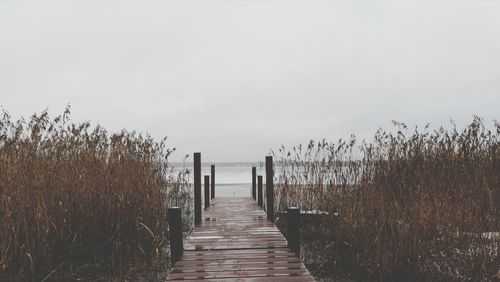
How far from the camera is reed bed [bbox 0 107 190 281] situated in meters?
4.48

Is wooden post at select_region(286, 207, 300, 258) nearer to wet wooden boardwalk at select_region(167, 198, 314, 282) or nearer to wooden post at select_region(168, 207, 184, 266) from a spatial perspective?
wet wooden boardwalk at select_region(167, 198, 314, 282)

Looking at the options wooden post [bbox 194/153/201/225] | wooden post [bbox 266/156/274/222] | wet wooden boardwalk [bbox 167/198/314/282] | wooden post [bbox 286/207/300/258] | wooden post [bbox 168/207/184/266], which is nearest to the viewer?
wet wooden boardwalk [bbox 167/198/314/282]

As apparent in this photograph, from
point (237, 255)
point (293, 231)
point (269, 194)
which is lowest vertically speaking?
point (237, 255)

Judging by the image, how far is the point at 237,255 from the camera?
4867 mm

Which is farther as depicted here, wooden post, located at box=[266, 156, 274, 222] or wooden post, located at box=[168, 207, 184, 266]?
wooden post, located at box=[266, 156, 274, 222]

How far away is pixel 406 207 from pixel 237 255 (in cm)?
218

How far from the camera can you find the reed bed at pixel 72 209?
448cm

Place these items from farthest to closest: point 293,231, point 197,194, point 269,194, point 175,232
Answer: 1. point 269,194
2. point 197,194
3. point 293,231
4. point 175,232

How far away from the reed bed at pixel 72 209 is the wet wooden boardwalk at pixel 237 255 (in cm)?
62

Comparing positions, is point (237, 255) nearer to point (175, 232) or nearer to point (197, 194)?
point (175, 232)

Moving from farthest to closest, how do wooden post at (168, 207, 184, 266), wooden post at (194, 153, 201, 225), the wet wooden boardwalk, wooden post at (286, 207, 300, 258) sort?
wooden post at (194, 153, 201, 225) < wooden post at (286, 207, 300, 258) < wooden post at (168, 207, 184, 266) < the wet wooden boardwalk

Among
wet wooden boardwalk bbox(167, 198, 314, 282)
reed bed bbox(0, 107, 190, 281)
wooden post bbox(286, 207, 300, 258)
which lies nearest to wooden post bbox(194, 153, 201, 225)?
wet wooden boardwalk bbox(167, 198, 314, 282)

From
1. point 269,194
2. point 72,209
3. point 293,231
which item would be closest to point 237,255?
point 293,231

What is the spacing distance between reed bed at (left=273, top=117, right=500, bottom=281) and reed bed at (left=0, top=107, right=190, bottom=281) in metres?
2.42
